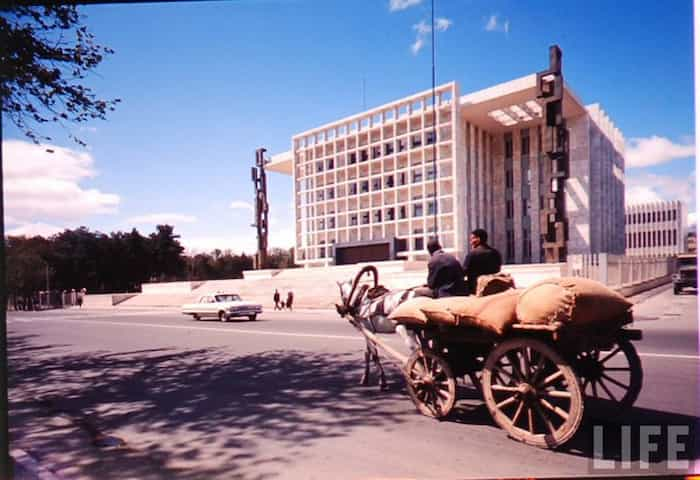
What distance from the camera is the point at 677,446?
3.61 metres

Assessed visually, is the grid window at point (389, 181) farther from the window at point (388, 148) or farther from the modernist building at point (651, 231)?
the modernist building at point (651, 231)

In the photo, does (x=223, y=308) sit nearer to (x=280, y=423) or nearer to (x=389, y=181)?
(x=280, y=423)

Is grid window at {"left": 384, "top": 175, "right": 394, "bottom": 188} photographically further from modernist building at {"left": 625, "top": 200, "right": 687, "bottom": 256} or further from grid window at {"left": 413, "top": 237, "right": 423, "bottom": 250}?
modernist building at {"left": 625, "top": 200, "right": 687, "bottom": 256}

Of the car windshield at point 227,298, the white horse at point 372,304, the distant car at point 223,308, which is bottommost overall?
the distant car at point 223,308

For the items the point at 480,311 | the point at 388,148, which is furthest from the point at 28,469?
the point at 388,148

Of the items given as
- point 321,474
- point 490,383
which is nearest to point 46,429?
point 321,474

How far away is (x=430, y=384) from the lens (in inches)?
173

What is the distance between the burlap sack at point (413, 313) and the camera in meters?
4.21

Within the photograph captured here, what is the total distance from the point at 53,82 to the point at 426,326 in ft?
19.5

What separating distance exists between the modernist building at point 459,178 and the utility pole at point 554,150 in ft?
25.8

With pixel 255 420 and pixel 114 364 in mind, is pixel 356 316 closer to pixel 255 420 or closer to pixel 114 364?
pixel 255 420

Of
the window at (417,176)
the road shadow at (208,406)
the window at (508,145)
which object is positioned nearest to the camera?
the road shadow at (208,406)

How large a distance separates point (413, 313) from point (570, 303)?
1.55 meters

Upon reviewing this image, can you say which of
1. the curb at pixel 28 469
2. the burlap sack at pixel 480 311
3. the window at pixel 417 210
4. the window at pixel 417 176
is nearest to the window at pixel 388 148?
the window at pixel 417 176
